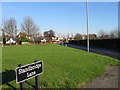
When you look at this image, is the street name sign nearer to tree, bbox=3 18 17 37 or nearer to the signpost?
the signpost

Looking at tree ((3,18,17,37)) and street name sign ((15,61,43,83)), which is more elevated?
tree ((3,18,17,37))

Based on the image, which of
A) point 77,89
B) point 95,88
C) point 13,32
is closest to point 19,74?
point 77,89

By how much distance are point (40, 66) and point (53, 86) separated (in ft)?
4.67

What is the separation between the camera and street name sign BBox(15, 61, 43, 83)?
2846mm

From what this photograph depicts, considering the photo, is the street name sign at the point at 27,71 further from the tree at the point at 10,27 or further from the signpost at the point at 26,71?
the tree at the point at 10,27

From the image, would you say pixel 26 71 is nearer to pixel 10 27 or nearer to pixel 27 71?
pixel 27 71

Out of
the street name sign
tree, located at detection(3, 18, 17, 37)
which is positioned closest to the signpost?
the street name sign

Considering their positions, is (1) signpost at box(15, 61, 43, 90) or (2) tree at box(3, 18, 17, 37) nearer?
(1) signpost at box(15, 61, 43, 90)

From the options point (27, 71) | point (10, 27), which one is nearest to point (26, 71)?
point (27, 71)

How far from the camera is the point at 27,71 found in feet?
9.96

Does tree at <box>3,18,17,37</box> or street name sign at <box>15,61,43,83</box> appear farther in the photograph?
tree at <box>3,18,17,37</box>

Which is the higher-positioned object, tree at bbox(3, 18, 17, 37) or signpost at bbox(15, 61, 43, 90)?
tree at bbox(3, 18, 17, 37)

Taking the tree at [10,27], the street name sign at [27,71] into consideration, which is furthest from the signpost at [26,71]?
the tree at [10,27]

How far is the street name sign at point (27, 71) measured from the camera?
9.34 feet
